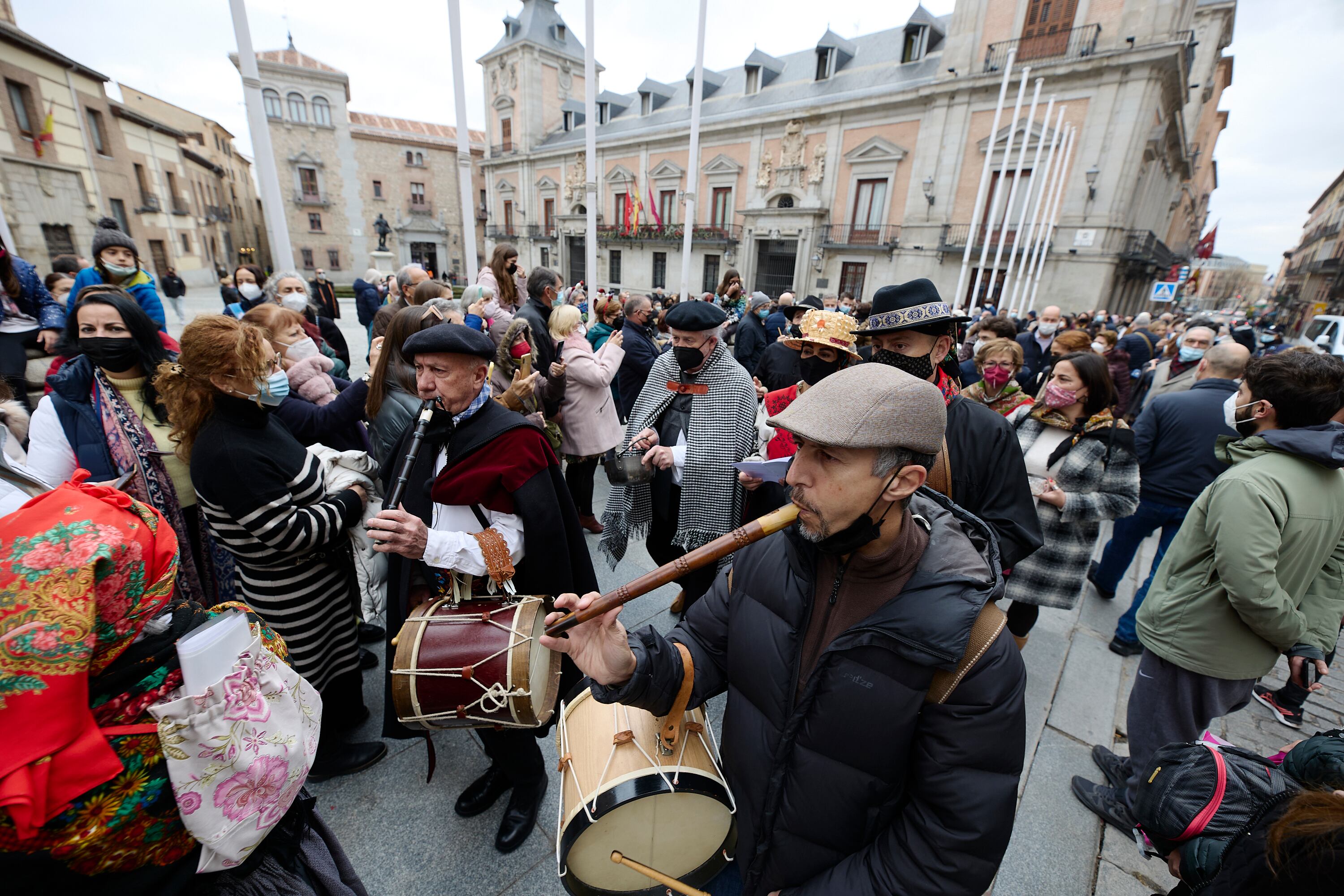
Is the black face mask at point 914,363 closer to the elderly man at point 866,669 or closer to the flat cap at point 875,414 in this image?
the elderly man at point 866,669

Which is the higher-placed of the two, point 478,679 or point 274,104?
point 274,104

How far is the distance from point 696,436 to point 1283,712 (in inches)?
160

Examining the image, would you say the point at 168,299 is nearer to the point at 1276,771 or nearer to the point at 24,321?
the point at 24,321

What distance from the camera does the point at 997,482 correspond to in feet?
7.32

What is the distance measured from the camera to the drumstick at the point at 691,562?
1239mm

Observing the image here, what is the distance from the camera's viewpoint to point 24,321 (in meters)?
3.96

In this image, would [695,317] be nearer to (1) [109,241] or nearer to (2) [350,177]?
(1) [109,241]

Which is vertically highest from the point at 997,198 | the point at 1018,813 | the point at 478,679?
the point at 997,198

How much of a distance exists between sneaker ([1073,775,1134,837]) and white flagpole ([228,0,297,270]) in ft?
23.7

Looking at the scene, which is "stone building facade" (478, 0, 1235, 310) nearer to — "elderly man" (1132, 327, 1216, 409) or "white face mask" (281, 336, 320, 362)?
"elderly man" (1132, 327, 1216, 409)

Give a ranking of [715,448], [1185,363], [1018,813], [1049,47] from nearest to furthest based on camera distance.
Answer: [1018,813] → [715,448] → [1185,363] → [1049,47]

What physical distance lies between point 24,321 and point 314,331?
186 centimetres

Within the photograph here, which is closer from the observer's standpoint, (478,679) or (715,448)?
(478,679)

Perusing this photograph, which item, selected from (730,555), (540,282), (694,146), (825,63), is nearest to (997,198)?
(694,146)
